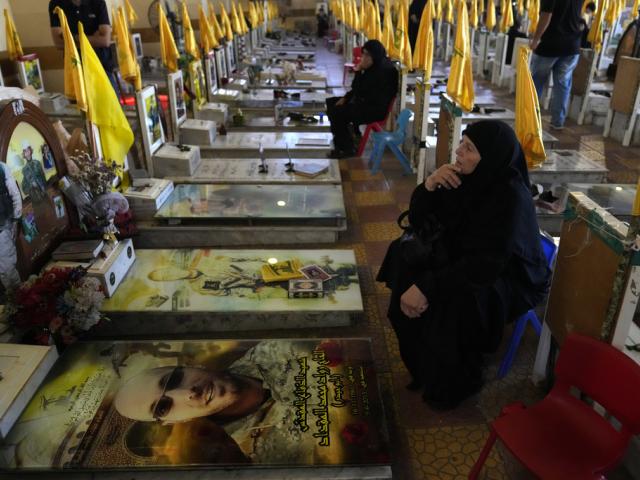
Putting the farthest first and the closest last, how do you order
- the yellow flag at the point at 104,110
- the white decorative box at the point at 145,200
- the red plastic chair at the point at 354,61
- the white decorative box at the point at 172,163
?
1. the red plastic chair at the point at 354,61
2. the white decorative box at the point at 172,163
3. the white decorative box at the point at 145,200
4. the yellow flag at the point at 104,110

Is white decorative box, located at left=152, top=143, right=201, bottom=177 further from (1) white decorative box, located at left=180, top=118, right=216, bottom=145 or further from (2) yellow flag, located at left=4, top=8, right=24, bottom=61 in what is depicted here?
(2) yellow flag, located at left=4, top=8, right=24, bottom=61

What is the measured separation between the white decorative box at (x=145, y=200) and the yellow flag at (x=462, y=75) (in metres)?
2.69

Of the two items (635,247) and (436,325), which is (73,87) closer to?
(436,325)


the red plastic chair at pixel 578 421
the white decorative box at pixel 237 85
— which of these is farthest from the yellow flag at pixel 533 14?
the red plastic chair at pixel 578 421

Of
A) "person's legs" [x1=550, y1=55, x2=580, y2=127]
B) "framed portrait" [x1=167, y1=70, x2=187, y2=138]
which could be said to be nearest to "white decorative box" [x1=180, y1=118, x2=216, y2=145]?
"framed portrait" [x1=167, y1=70, x2=187, y2=138]

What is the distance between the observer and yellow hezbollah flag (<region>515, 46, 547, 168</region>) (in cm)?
341

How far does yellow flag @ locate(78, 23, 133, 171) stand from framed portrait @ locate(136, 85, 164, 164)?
0.65 m

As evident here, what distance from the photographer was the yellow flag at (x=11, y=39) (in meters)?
8.50

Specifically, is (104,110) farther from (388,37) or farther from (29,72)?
(29,72)

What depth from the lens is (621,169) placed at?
6.26 meters

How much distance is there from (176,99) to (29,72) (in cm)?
446

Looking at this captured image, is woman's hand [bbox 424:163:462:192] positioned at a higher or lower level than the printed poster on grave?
higher

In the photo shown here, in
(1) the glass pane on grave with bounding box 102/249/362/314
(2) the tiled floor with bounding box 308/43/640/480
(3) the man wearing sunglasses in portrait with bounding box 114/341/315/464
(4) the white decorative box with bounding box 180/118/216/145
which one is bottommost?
(2) the tiled floor with bounding box 308/43/640/480

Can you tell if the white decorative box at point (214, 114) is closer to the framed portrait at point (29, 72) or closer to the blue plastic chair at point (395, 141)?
the blue plastic chair at point (395, 141)
